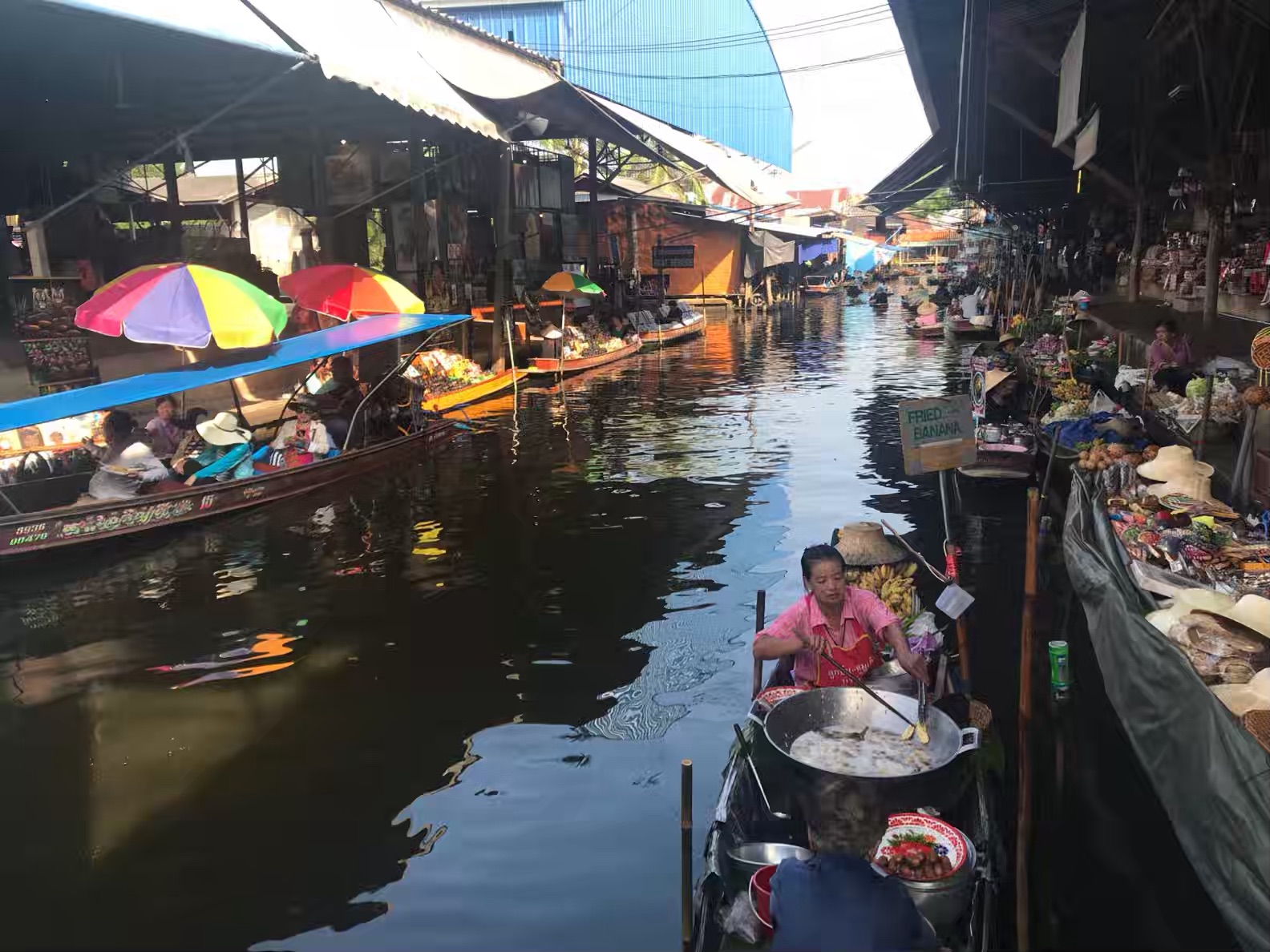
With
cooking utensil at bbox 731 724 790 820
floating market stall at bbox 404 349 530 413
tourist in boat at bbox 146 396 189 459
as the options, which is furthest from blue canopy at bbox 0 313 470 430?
cooking utensil at bbox 731 724 790 820

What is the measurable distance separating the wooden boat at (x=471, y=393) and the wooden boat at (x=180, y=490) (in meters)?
3.95

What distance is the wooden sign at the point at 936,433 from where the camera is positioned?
21.4 feet

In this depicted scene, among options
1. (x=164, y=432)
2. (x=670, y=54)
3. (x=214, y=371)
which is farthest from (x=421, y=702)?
(x=670, y=54)

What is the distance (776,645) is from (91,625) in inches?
253

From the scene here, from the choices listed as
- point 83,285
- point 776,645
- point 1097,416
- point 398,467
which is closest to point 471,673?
point 776,645

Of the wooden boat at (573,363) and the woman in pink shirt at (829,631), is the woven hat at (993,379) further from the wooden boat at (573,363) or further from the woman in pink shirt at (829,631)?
the wooden boat at (573,363)

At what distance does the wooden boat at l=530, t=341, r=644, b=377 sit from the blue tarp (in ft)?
115

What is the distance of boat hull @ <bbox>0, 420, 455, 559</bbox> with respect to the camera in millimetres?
9625

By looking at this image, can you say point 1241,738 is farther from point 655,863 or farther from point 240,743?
point 240,743

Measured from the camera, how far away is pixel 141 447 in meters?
11.2

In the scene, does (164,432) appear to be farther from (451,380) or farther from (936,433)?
(936,433)

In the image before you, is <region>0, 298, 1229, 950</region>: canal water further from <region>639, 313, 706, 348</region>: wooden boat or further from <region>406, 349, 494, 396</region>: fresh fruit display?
<region>639, 313, 706, 348</region>: wooden boat

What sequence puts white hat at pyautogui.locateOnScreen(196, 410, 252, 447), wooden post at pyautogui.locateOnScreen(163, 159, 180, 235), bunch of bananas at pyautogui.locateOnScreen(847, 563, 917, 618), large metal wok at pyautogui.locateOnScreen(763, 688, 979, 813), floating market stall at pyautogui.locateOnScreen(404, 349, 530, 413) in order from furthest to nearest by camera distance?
1. floating market stall at pyautogui.locateOnScreen(404, 349, 530, 413)
2. wooden post at pyautogui.locateOnScreen(163, 159, 180, 235)
3. white hat at pyautogui.locateOnScreen(196, 410, 252, 447)
4. bunch of bananas at pyautogui.locateOnScreen(847, 563, 917, 618)
5. large metal wok at pyautogui.locateOnScreen(763, 688, 979, 813)

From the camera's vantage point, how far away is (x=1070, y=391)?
1456cm
